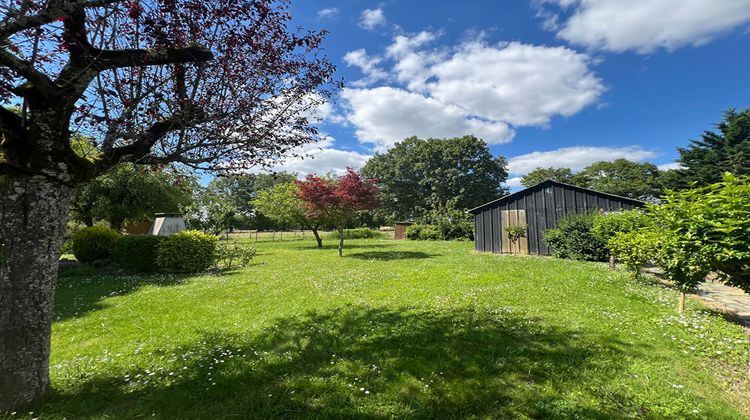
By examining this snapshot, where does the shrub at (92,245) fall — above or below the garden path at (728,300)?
above

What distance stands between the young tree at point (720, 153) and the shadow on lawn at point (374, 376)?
38.4 meters

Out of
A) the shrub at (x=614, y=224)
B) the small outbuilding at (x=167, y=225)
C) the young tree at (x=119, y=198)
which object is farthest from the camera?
the young tree at (x=119, y=198)

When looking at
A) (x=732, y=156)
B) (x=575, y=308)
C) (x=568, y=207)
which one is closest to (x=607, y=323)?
(x=575, y=308)

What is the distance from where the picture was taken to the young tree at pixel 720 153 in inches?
1210

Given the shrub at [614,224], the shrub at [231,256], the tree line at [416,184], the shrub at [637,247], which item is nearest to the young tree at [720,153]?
the tree line at [416,184]

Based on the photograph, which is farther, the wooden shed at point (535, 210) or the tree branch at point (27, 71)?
the wooden shed at point (535, 210)

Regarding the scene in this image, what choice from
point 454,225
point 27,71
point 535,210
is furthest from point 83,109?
point 454,225

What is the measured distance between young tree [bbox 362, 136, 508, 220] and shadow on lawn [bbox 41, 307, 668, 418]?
37739 mm

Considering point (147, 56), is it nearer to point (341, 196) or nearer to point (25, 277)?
point (25, 277)

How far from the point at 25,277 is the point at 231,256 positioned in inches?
412

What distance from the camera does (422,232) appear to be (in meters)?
32.8

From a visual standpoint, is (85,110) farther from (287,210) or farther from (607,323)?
(287,210)

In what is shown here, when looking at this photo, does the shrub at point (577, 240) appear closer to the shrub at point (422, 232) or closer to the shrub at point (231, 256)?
the shrub at point (231, 256)

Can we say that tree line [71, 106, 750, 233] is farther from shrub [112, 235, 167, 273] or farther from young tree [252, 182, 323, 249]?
shrub [112, 235, 167, 273]
